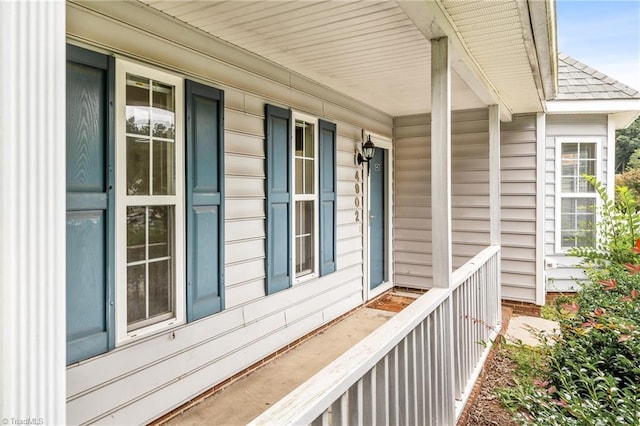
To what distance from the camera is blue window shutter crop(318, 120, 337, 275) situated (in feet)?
14.3

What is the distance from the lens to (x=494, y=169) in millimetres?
4562

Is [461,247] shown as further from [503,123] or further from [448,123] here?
[448,123]

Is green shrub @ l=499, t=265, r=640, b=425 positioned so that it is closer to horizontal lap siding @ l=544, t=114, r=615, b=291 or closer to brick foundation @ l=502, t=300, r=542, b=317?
brick foundation @ l=502, t=300, r=542, b=317

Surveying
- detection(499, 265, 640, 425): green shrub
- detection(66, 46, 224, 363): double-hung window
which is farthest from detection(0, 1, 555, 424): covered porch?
detection(499, 265, 640, 425): green shrub

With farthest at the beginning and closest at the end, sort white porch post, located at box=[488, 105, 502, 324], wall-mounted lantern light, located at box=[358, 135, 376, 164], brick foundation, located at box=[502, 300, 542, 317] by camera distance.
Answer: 1. brick foundation, located at box=[502, 300, 542, 317]
2. wall-mounted lantern light, located at box=[358, 135, 376, 164]
3. white porch post, located at box=[488, 105, 502, 324]

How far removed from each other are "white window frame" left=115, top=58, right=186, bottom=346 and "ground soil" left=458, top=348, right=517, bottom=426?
212 centimetres

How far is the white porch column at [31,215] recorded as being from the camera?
1.97ft

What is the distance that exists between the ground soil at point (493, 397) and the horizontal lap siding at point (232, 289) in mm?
1735

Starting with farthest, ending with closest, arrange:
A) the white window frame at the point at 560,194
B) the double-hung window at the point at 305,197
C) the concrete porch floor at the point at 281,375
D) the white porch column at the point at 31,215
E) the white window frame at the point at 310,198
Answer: the white window frame at the point at 560,194 < the double-hung window at the point at 305,197 < the white window frame at the point at 310,198 < the concrete porch floor at the point at 281,375 < the white porch column at the point at 31,215

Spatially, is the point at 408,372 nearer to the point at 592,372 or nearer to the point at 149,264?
the point at 592,372

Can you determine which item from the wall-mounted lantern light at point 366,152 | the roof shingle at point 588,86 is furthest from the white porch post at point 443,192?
the roof shingle at point 588,86

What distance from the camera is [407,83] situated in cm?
427

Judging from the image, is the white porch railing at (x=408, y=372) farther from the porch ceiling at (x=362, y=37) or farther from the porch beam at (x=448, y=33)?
the porch ceiling at (x=362, y=37)

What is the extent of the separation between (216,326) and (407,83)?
310 centimetres
